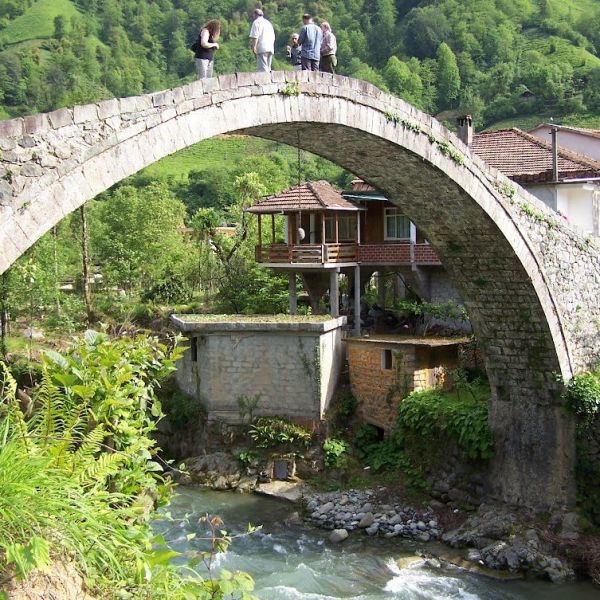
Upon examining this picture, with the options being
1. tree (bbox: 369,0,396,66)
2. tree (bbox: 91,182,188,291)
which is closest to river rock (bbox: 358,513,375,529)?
tree (bbox: 91,182,188,291)

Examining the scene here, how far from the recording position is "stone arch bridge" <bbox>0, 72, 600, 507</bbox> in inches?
213

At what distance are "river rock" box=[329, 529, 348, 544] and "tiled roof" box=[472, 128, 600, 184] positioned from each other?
7226mm

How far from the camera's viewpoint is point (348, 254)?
62.3 feet

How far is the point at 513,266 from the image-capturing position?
11320 mm

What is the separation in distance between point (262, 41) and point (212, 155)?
140 feet

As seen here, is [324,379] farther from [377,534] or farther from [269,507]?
[377,534]

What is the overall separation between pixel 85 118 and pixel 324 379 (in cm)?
1029

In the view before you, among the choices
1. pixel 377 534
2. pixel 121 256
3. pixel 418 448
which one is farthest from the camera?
pixel 121 256

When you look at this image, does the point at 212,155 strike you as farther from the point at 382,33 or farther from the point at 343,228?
the point at 343,228

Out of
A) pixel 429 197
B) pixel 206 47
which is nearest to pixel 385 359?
pixel 429 197

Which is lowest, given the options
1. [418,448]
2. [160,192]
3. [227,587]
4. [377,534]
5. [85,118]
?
[377,534]

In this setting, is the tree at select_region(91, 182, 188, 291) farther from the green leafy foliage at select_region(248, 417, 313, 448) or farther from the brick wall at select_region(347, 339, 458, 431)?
the brick wall at select_region(347, 339, 458, 431)

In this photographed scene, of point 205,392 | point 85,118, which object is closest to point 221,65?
point 205,392

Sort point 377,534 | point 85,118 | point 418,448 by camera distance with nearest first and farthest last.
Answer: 1. point 85,118
2. point 377,534
3. point 418,448
